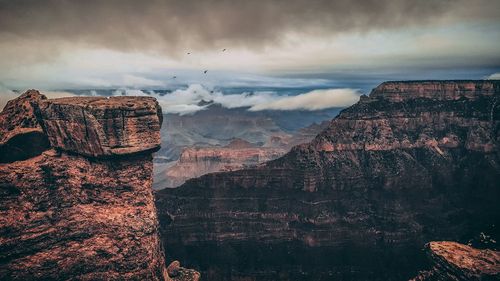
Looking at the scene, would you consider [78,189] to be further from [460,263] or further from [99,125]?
[460,263]

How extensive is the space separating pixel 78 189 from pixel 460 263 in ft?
354

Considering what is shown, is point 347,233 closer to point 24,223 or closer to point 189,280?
point 189,280

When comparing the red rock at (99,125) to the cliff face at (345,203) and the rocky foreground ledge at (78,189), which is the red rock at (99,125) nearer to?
the rocky foreground ledge at (78,189)

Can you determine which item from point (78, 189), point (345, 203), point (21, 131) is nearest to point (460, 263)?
point (345, 203)

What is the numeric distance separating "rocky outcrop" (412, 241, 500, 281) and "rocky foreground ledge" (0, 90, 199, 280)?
80.9 metres

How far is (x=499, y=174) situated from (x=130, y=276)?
531 ft

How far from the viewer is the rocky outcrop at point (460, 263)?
11075 centimetres

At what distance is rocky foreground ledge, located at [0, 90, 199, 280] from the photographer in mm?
107438

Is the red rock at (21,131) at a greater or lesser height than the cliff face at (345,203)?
greater

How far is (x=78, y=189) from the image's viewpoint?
11581 centimetres

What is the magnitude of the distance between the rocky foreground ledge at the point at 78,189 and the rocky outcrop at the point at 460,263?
80896 mm

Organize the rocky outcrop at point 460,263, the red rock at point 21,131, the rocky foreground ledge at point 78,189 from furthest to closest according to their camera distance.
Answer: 1. the red rock at point 21,131
2. the rocky outcrop at point 460,263
3. the rocky foreground ledge at point 78,189

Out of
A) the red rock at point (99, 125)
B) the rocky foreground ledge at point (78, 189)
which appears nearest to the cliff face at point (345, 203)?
the rocky foreground ledge at point (78, 189)

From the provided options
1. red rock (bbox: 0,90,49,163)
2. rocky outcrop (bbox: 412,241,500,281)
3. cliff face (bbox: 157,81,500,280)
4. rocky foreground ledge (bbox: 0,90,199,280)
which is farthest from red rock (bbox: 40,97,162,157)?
rocky outcrop (bbox: 412,241,500,281)
